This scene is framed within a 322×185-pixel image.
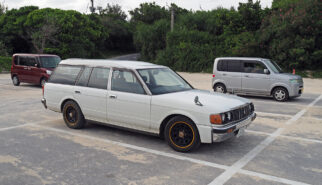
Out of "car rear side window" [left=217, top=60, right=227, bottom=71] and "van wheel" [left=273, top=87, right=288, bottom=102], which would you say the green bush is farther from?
"van wheel" [left=273, top=87, right=288, bottom=102]

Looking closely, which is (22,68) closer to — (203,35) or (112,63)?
(112,63)

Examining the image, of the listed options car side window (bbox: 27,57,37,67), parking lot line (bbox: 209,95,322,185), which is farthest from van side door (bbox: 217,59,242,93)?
car side window (bbox: 27,57,37,67)

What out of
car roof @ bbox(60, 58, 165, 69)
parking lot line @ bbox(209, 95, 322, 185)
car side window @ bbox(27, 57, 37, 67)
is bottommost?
parking lot line @ bbox(209, 95, 322, 185)

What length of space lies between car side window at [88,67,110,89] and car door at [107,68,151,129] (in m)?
0.20

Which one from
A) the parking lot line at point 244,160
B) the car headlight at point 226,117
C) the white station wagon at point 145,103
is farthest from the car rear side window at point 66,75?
the parking lot line at point 244,160

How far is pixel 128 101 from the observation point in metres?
6.05

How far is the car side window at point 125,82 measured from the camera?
6.09m

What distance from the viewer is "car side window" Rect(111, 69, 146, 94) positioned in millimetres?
6088

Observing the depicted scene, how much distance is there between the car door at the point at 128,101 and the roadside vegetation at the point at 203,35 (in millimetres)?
22993

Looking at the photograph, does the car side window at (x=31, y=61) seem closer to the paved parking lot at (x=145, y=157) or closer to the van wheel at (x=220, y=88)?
the paved parking lot at (x=145, y=157)

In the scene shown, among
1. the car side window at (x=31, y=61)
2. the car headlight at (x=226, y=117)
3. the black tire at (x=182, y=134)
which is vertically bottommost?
the black tire at (x=182, y=134)

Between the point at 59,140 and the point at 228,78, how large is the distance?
30.6ft

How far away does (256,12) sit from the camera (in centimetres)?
3388

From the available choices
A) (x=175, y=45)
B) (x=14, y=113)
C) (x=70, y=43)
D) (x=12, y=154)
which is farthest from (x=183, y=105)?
(x=70, y=43)
